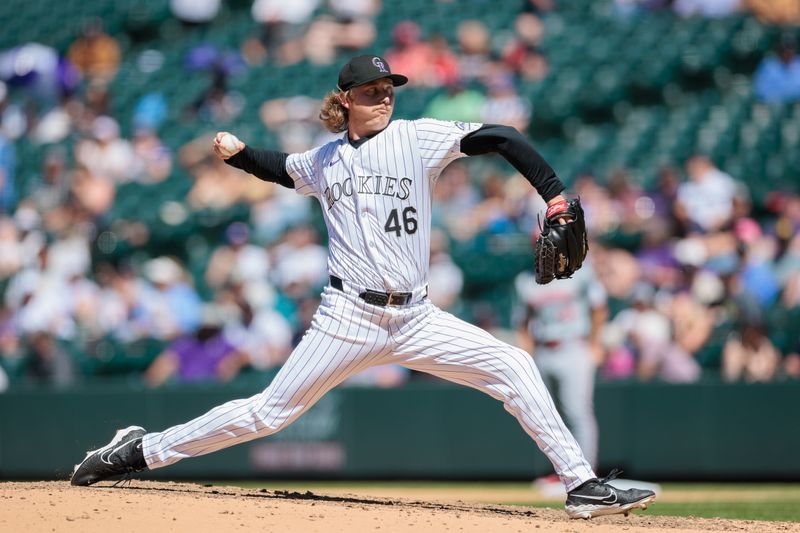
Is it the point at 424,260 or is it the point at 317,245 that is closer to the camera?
the point at 424,260

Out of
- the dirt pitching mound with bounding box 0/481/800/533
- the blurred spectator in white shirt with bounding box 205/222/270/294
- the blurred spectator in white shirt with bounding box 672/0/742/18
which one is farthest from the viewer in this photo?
the blurred spectator in white shirt with bounding box 672/0/742/18

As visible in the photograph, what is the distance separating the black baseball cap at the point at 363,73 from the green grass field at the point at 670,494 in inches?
105

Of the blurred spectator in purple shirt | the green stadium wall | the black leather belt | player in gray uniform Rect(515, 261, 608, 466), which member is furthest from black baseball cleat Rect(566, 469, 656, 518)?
the blurred spectator in purple shirt

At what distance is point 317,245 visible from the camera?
33.4 ft

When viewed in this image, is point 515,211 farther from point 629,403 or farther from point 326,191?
point 326,191

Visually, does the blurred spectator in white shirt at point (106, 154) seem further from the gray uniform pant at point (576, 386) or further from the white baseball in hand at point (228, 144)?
the white baseball in hand at point (228, 144)

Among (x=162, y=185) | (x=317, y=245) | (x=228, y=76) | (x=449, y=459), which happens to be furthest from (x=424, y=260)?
(x=228, y=76)

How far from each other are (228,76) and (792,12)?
5783 millimetres

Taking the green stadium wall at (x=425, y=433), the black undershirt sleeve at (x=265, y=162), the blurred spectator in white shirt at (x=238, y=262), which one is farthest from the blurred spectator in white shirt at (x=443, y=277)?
the black undershirt sleeve at (x=265, y=162)

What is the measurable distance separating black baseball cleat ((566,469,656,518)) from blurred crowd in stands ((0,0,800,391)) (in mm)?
4382

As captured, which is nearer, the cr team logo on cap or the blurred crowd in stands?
the cr team logo on cap

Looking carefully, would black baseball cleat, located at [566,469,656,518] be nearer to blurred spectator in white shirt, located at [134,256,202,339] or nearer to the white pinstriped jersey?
the white pinstriped jersey

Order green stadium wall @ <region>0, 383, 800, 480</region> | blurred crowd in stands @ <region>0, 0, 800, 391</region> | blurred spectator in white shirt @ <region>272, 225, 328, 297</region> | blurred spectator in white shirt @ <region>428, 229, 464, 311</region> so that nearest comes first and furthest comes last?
green stadium wall @ <region>0, 383, 800, 480</region> < blurred crowd in stands @ <region>0, 0, 800, 391</region> < blurred spectator in white shirt @ <region>428, 229, 464, 311</region> < blurred spectator in white shirt @ <region>272, 225, 328, 297</region>

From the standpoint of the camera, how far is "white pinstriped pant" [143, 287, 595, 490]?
15.6ft
